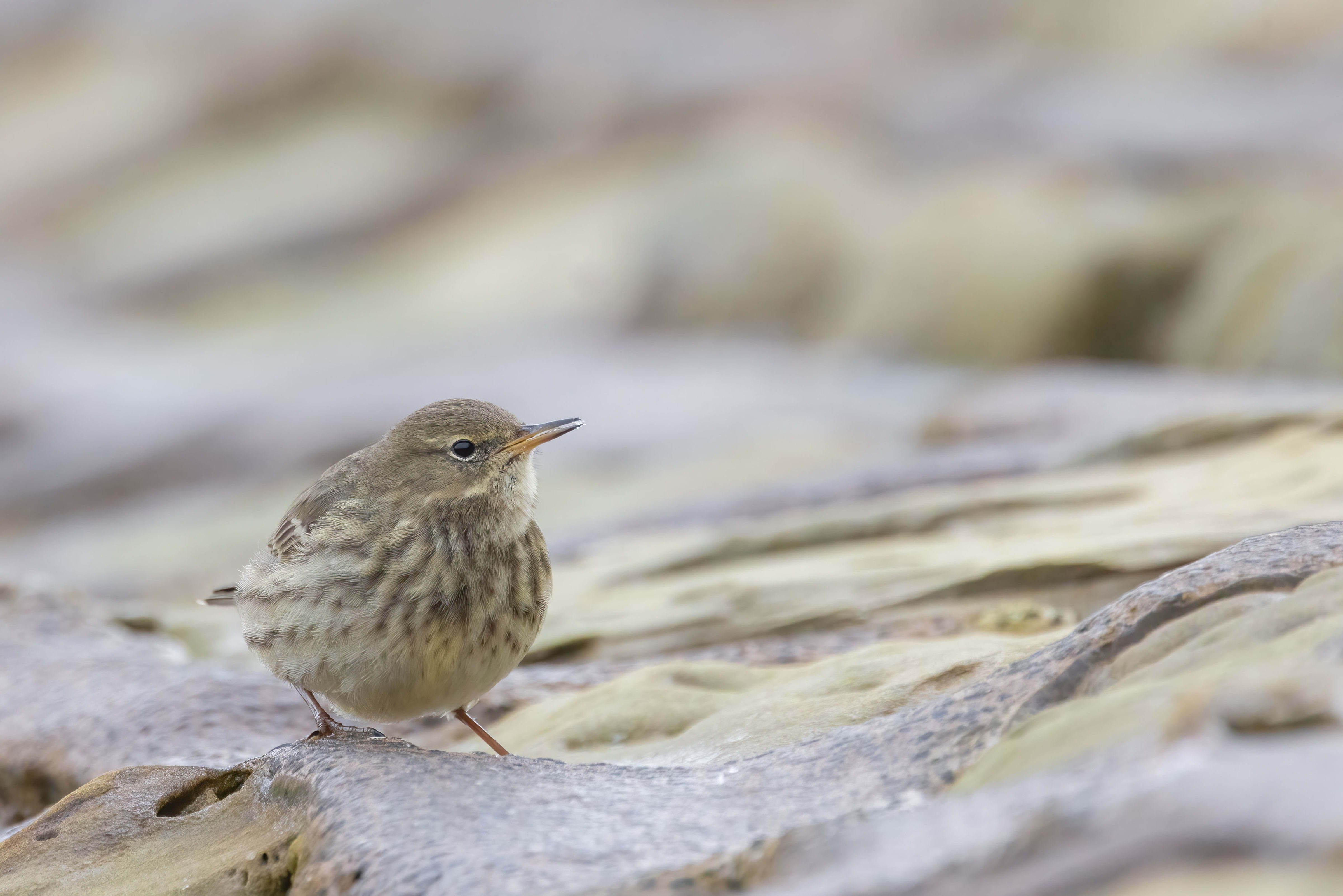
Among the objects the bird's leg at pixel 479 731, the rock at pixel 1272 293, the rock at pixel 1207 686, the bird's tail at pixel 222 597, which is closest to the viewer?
the rock at pixel 1207 686

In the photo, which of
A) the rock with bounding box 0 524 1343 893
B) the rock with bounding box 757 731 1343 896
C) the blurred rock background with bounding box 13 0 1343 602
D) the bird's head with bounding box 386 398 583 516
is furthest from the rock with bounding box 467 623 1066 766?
the blurred rock background with bounding box 13 0 1343 602

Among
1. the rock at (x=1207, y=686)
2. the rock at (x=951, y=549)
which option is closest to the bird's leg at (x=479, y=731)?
the rock at (x=951, y=549)

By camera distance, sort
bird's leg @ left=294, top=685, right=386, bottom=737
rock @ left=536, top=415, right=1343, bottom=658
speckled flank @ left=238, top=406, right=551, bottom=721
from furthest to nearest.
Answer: rock @ left=536, top=415, right=1343, bottom=658 → bird's leg @ left=294, top=685, right=386, bottom=737 → speckled flank @ left=238, top=406, right=551, bottom=721

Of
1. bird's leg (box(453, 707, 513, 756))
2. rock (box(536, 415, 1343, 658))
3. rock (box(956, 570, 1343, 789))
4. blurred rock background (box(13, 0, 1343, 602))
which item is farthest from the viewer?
blurred rock background (box(13, 0, 1343, 602))

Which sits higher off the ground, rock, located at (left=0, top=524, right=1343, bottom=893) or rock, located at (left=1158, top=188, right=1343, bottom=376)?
rock, located at (left=1158, top=188, right=1343, bottom=376)

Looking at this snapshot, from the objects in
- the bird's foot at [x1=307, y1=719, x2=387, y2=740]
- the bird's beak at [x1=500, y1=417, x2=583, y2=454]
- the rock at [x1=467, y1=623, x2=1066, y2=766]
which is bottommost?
the rock at [x1=467, y1=623, x2=1066, y2=766]

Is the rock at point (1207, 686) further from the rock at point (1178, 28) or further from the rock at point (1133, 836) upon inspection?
the rock at point (1178, 28)

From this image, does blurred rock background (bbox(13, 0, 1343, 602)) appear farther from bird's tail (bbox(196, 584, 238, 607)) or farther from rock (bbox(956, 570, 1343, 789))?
rock (bbox(956, 570, 1343, 789))

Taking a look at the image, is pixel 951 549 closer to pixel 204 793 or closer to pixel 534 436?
pixel 534 436
